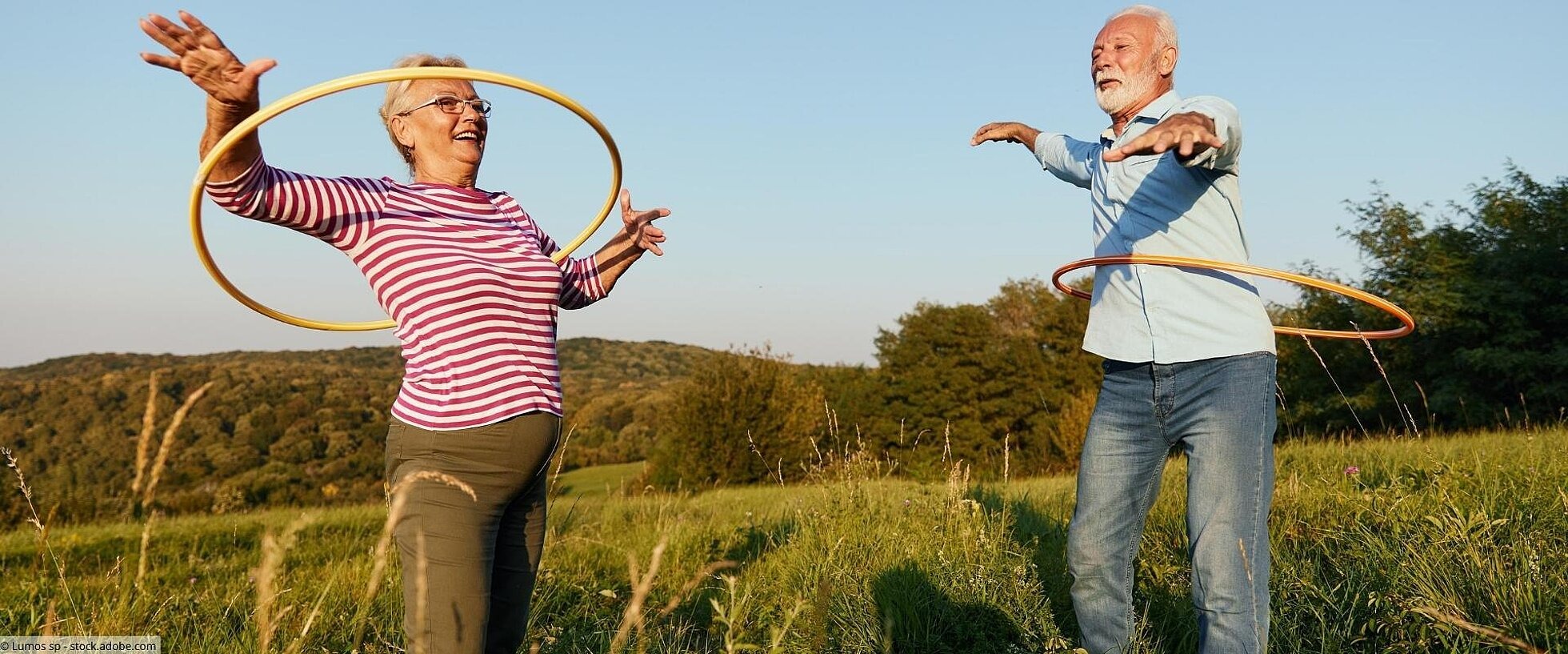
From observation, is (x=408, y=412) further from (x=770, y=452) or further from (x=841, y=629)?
(x=770, y=452)

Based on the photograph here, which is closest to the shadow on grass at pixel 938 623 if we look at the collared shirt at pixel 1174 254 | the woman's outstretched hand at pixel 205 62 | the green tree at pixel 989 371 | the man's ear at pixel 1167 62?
the collared shirt at pixel 1174 254

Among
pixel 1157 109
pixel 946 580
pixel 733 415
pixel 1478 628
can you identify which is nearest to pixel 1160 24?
pixel 1157 109

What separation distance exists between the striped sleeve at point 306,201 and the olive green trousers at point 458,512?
20.4 inches

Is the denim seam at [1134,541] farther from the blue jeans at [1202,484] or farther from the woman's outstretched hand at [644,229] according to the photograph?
the woman's outstretched hand at [644,229]

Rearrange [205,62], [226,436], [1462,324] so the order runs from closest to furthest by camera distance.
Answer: [205,62]
[226,436]
[1462,324]

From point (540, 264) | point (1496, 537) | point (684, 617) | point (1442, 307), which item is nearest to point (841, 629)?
point (684, 617)

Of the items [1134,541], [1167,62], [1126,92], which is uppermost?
[1167,62]

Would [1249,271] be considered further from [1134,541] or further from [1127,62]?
[1134,541]

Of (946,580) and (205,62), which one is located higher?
(205,62)

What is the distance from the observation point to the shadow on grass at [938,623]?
3736 mm

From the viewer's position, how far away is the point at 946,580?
4.11m

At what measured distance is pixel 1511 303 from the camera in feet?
106

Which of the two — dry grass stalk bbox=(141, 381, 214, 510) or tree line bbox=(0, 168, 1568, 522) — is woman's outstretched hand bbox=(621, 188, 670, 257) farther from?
tree line bbox=(0, 168, 1568, 522)

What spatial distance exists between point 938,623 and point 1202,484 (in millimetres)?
1389
